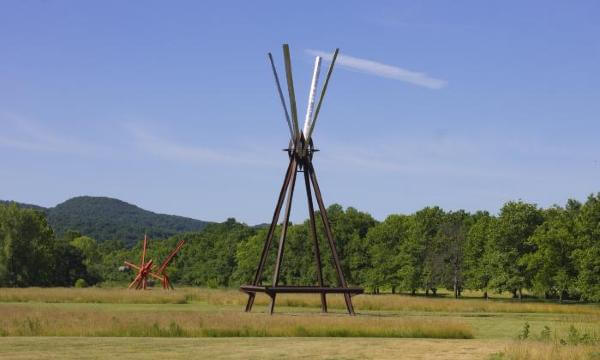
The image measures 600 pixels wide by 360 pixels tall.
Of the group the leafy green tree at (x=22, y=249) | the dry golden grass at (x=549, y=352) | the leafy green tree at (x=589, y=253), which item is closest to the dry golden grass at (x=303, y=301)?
the leafy green tree at (x=589, y=253)

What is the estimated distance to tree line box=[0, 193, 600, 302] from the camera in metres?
60.8

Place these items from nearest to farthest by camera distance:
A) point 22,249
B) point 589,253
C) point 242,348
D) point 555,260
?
point 242,348
point 589,253
point 555,260
point 22,249

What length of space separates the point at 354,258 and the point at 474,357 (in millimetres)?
65052

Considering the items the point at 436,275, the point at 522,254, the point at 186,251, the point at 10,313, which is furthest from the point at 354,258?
the point at 10,313

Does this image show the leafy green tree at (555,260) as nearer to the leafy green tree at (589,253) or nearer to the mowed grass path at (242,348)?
the leafy green tree at (589,253)

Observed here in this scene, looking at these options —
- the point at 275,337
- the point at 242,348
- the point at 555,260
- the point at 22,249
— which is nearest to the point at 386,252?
the point at 555,260

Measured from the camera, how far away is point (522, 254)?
2685 inches

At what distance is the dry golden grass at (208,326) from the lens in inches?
931

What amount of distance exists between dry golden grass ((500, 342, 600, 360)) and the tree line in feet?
125

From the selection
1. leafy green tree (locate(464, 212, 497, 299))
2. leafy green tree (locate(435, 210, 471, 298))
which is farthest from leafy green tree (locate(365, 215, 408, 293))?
leafy green tree (locate(464, 212, 497, 299))

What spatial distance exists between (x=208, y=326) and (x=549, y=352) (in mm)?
10519

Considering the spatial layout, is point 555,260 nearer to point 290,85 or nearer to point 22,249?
point 290,85

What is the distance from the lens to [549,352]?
58.2 ft

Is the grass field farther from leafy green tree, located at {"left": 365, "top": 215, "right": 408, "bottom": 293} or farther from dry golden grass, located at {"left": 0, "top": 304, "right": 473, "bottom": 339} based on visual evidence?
leafy green tree, located at {"left": 365, "top": 215, "right": 408, "bottom": 293}
